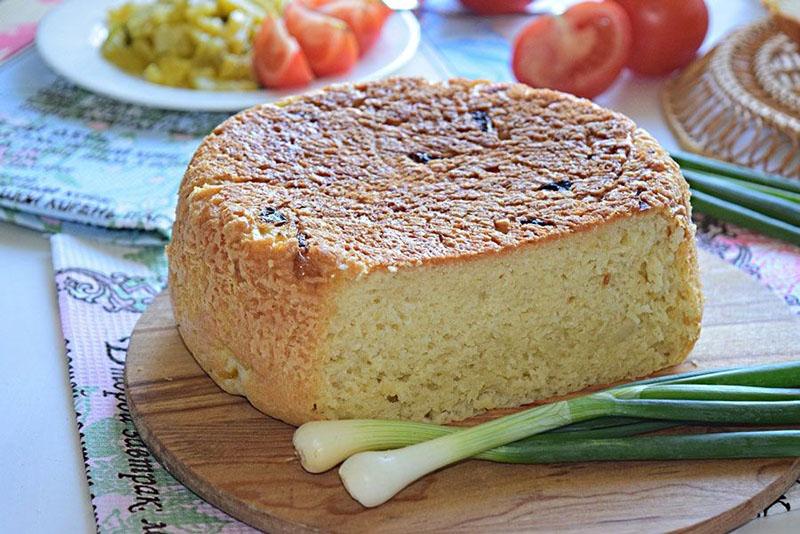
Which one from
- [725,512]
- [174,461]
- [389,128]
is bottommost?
[174,461]

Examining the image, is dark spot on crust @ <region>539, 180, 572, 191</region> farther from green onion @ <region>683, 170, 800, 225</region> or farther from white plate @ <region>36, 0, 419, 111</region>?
white plate @ <region>36, 0, 419, 111</region>

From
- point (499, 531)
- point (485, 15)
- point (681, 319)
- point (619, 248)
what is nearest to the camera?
point (499, 531)

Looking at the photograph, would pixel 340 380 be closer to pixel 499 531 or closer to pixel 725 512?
pixel 499 531

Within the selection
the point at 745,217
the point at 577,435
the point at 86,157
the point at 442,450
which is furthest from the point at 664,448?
the point at 86,157

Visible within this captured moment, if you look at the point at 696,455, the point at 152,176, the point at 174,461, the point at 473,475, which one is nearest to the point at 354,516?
the point at 473,475

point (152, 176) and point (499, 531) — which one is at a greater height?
point (499, 531)

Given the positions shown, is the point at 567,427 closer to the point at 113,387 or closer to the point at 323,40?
the point at 113,387

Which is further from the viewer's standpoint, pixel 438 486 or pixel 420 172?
pixel 420 172
